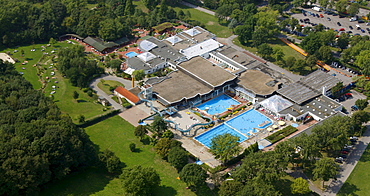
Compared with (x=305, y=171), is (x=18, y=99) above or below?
above

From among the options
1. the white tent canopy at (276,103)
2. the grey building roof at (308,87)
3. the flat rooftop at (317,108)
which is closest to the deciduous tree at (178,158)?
the white tent canopy at (276,103)

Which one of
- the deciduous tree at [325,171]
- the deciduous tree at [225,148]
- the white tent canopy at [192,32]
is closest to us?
the deciduous tree at [325,171]

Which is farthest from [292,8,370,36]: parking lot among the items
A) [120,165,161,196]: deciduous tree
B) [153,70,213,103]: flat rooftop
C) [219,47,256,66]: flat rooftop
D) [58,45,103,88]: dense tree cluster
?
[120,165,161,196]: deciduous tree

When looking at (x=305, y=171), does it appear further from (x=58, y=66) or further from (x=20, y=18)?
(x=20, y=18)

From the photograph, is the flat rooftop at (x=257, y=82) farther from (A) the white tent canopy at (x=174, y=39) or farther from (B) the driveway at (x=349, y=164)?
(A) the white tent canopy at (x=174, y=39)

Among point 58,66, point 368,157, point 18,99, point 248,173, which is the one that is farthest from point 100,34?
point 368,157

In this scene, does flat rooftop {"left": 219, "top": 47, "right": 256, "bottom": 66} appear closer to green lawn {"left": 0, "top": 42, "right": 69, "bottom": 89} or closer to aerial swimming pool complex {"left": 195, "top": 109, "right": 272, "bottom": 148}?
aerial swimming pool complex {"left": 195, "top": 109, "right": 272, "bottom": 148}

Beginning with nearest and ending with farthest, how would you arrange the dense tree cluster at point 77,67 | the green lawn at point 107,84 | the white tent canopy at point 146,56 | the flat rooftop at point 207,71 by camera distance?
the flat rooftop at point 207,71 → the green lawn at point 107,84 → the dense tree cluster at point 77,67 → the white tent canopy at point 146,56
